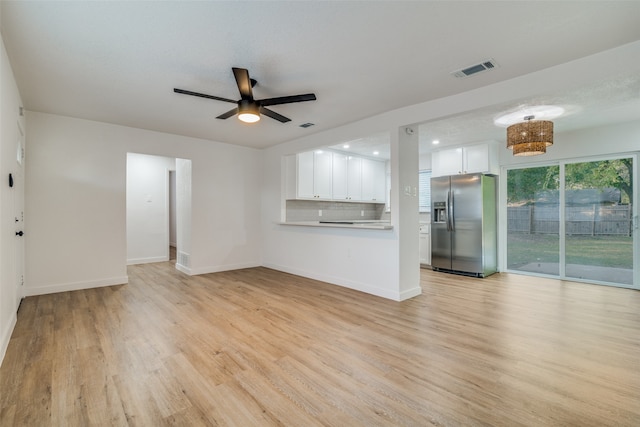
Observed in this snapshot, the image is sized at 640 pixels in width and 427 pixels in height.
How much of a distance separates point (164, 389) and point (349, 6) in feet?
9.06

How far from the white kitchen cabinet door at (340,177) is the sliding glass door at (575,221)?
3.20 meters

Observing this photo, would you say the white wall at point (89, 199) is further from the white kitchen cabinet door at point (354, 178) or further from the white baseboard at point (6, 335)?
the white kitchen cabinet door at point (354, 178)

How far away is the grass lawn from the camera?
14.8ft

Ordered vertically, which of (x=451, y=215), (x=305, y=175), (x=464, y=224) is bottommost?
(x=464, y=224)

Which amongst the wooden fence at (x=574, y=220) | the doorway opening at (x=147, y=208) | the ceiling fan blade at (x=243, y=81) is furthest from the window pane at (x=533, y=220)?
the doorway opening at (x=147, y=208)

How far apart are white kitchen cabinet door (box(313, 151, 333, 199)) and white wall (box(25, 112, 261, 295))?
6.29ft

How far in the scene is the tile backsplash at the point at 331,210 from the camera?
6018 mm

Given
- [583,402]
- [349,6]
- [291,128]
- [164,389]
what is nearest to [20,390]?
[164,389]

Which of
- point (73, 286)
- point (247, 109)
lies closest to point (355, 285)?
point (247, 109)

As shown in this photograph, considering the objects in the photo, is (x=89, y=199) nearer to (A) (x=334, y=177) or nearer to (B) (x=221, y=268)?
(B) (x=221, y=268)

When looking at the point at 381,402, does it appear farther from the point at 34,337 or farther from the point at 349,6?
the point at 34,337

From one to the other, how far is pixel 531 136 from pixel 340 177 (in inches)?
142

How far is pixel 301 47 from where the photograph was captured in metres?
2.35

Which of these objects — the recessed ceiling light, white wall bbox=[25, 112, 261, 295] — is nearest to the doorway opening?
white wall bbox=[25, 112, 261, 295]
